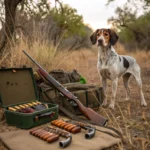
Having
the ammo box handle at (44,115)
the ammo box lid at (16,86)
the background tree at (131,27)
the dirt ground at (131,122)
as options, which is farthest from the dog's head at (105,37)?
the background tree at (131,27)

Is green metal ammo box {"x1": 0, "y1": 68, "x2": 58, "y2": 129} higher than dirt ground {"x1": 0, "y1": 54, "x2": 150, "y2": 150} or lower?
higher

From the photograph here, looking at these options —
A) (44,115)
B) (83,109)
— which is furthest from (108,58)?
(44,115)

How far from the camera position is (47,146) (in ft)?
8.86

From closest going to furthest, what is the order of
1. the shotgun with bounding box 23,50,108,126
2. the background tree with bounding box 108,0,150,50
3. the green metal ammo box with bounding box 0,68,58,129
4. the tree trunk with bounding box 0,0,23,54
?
the green metal ammo box with bounding box 0,68,58,129 → the shotgun with bounding box 23,50,108,126 → the tree trunk with bounding box 0,0,23,54 → the background tree with bounding box 108,0,150,50

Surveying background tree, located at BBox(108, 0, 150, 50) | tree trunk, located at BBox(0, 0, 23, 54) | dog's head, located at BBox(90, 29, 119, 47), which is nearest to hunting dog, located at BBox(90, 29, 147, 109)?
dog's head, located at BBox(90, 29, 119, 47)

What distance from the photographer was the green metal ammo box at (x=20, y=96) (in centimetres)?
330

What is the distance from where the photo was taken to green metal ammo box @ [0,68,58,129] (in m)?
3.30

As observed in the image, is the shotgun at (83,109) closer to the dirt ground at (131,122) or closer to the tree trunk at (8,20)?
the dirt ground at (131,122)

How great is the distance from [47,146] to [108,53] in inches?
96.3

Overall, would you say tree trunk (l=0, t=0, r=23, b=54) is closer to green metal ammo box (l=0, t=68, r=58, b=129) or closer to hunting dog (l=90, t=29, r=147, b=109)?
green metal ammo box (l=0, t=68, r=58, b=129)

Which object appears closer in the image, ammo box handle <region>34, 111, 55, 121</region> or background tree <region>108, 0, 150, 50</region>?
ammo box handle <region>34, 111, 55, 121</region>

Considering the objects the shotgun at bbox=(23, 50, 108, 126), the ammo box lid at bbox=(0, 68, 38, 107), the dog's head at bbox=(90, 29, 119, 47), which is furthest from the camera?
the dog's head at bbox=(90, 29, 119, 47)

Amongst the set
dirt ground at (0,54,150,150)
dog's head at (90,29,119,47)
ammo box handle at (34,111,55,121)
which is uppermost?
dog's head at (90,29,119,47)

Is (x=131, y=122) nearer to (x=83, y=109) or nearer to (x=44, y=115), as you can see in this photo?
(x=83, y=109)
